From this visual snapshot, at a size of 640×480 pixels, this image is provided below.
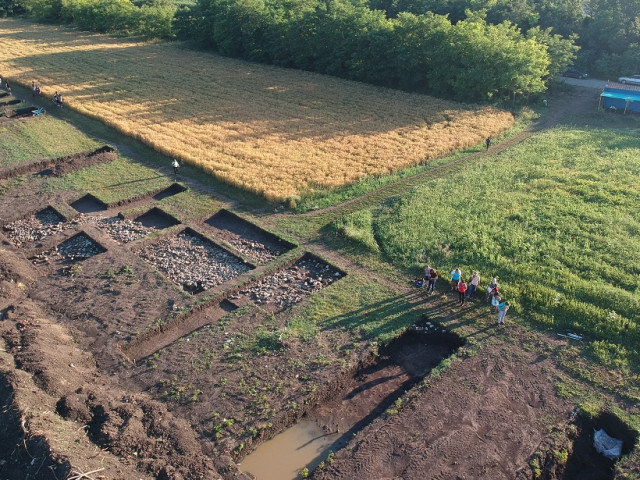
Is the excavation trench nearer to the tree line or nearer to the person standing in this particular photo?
the person standing

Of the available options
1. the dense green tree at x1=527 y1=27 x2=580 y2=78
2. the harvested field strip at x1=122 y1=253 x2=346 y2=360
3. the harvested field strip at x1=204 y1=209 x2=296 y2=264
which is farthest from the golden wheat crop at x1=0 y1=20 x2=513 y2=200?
the dense green tree at x1=527 y1=27 x2=580 y2=78

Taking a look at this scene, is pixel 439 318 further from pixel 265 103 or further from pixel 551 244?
pixel 265 103

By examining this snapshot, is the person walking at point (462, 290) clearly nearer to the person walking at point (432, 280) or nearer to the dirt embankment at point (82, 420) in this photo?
the person walking at point (432, 280)

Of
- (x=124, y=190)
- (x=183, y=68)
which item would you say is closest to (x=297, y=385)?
(x=124, y=190)

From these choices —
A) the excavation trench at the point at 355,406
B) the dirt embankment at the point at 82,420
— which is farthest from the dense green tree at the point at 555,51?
the dirt embankment at the point at 82,420

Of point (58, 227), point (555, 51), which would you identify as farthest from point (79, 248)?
point (555, 51)

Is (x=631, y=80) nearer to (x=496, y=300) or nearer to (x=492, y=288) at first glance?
(x=492, y=288)
